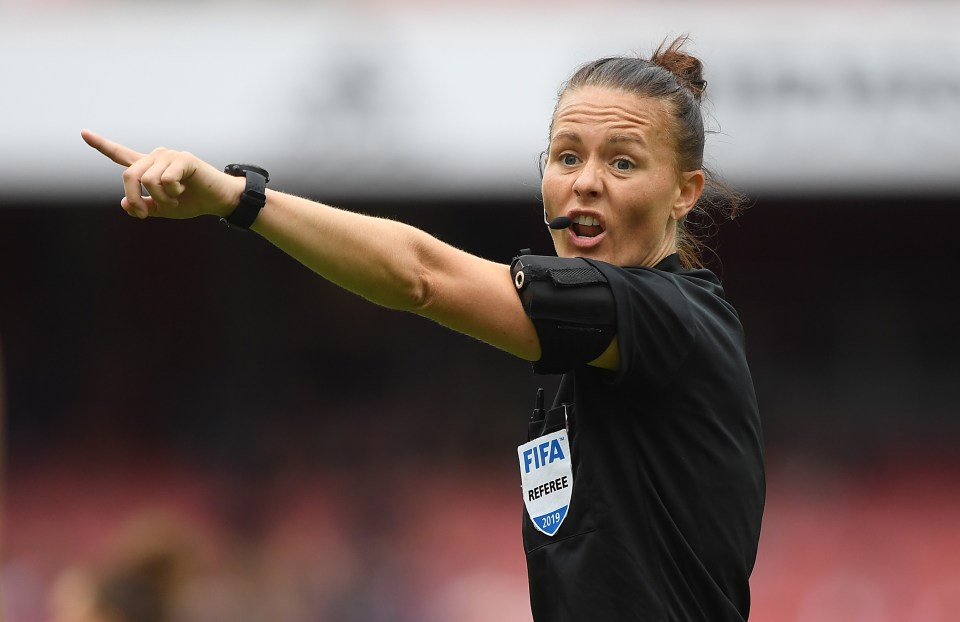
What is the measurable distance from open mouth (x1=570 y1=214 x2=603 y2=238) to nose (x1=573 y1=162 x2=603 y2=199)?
0.13 feet

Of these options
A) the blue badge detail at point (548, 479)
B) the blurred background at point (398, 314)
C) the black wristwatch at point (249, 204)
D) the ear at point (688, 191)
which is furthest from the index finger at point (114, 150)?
the blurred background at point (398, 314)

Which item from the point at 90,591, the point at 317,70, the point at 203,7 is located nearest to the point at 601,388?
the point at 90,591

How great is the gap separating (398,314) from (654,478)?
7084mm

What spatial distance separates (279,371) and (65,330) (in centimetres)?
147

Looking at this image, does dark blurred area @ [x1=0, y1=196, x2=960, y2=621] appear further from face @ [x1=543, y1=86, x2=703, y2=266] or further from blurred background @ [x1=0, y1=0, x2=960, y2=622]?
face @ [x1=543, y1=86, x2=703, y2=266]

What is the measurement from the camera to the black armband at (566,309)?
78.2 inches

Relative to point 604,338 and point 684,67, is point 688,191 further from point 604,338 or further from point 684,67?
point 604,338

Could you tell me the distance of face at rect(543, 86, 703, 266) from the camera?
224 cm

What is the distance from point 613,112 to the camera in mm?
2279

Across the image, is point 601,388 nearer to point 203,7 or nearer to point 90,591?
point 90,591

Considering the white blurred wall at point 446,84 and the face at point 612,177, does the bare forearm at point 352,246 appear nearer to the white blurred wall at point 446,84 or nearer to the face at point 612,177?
the face at point 612,177

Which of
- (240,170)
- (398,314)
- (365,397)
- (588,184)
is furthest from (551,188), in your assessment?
(398,314)

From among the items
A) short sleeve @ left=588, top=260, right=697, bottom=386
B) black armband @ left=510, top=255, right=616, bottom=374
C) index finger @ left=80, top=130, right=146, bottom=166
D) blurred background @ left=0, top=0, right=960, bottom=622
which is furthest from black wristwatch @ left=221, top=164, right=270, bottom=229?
blurred background @ left=0, top=0, right=960, bottom=622

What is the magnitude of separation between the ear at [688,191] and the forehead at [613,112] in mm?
116
